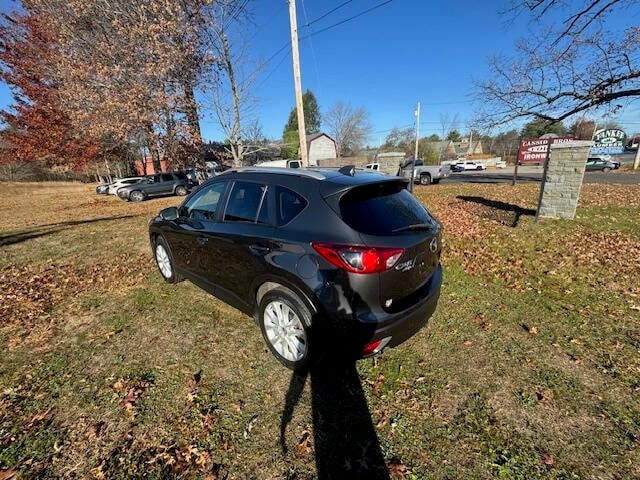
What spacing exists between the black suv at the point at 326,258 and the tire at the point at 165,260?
60.0 inches

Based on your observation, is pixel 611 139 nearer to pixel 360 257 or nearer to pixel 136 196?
pixel 360 257

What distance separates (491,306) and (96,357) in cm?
461

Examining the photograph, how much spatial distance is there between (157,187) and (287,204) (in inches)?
787

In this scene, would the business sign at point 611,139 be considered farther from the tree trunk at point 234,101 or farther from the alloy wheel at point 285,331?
the alloy wheel at point 285,331

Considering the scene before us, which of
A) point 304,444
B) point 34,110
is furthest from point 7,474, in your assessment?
point 34,110

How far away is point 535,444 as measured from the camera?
2.09 meters

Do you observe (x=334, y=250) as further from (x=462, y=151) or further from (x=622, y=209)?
(x=462, y=151)

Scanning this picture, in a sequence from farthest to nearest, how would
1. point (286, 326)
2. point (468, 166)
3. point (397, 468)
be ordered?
point (468, 166) < point (286, 326) < point (397, 468)

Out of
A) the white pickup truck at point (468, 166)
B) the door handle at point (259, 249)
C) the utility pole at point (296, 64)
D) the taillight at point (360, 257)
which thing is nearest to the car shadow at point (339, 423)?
the taillight at point (360, 257)

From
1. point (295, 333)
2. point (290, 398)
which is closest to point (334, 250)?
point (295, 333)

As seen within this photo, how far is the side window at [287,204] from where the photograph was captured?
259cm

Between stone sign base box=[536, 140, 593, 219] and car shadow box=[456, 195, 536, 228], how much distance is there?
656 mm

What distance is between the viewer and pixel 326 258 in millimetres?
2297

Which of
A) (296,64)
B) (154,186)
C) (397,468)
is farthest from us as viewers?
(154,186)
